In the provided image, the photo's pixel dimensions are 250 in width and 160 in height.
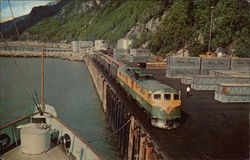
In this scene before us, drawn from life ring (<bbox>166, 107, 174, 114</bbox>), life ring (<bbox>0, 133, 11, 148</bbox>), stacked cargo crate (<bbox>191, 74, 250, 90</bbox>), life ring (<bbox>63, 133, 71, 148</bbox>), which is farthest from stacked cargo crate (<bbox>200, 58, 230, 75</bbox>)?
life ring (<bbox>0, 133, 11, 148</bbox>)

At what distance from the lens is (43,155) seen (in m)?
15.6

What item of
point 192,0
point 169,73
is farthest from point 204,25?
point 169,73

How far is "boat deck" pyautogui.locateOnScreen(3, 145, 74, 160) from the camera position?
601 inches

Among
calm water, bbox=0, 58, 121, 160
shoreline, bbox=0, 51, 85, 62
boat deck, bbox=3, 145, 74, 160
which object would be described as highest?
shoreline, bbox=0, 51, 85, 62

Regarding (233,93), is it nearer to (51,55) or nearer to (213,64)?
(213,64)

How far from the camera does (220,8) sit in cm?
7312

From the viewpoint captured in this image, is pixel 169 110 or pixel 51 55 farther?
pixel 51 55

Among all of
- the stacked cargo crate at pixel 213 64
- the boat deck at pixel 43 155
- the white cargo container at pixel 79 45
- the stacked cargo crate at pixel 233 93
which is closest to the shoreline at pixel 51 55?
the white cargo container at pixel 79 45

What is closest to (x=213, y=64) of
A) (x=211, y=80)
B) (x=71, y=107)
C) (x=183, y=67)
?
(x=183, y=67)

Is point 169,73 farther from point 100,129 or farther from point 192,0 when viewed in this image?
point 192,0

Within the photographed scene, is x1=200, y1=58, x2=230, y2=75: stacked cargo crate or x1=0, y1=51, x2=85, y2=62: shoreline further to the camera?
x1=0, y1=51, x2=85, y2=62: shoreline

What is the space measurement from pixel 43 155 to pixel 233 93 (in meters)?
22.5

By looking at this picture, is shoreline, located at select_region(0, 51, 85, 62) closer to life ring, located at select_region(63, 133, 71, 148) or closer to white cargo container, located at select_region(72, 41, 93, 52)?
white cargo container, located at select_region(72, 41, 93, 52)

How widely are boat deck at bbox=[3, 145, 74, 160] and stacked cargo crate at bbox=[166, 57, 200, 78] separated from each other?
1201 inches
